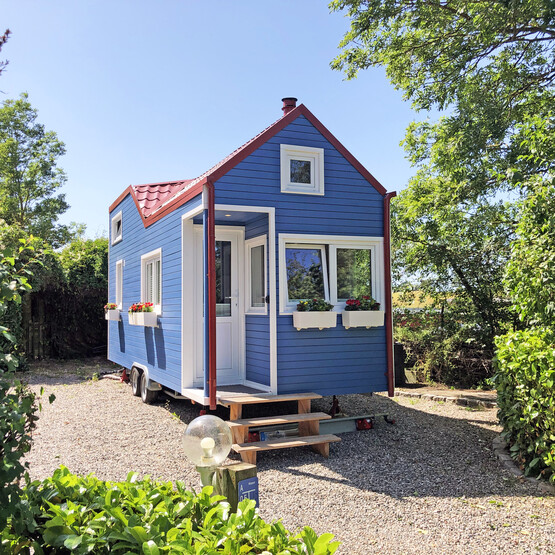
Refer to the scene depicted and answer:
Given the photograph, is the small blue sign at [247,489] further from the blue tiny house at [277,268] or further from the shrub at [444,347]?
the shrub at [444,347]

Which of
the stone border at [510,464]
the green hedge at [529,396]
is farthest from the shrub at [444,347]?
the green hedge at [529,396]

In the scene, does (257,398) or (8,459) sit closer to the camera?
(8,459)

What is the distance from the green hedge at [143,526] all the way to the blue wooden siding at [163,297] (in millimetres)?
4501

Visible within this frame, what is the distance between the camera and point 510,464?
17.7 ft

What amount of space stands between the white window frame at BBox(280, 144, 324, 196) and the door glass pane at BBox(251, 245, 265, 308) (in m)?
0.98

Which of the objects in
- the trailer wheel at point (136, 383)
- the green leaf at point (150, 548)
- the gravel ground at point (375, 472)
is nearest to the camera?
the green leaf at point (150, 548)

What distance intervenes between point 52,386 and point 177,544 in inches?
393

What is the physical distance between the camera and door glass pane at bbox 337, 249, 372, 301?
7.11 m

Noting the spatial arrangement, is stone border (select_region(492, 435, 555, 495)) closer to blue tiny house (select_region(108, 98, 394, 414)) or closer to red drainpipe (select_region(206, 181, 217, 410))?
blue tiny house (select_region(108, 98, 394, 414))

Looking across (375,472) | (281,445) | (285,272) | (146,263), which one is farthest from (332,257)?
(146,263)

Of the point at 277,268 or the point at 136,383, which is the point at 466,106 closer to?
the point at 277,268

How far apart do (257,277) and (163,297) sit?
5.22 feet

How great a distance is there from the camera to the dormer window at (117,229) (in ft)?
37.6

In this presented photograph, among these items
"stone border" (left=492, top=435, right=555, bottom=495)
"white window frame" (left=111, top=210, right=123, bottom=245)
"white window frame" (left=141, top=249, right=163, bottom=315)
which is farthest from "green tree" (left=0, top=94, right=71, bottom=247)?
"stone border" (left=492, top=435, right=555, bottom=495)
